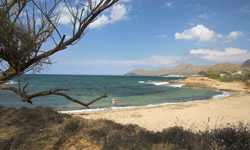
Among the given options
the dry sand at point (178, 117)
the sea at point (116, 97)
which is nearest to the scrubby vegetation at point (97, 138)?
the sea at point (116, 97)

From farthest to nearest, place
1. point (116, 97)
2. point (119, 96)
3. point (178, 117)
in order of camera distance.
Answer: point (119, 96), point (116, 97), point (178, 117)

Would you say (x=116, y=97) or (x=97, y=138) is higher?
(x=97, y=138)

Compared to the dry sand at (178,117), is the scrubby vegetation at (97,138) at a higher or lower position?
higher

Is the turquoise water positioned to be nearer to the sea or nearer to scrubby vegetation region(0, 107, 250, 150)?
the sea

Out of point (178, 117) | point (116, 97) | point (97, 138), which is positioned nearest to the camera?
point (97, 138)

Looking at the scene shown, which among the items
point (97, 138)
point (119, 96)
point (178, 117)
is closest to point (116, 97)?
point (119, 96)

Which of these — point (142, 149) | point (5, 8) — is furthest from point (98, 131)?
point (5, 8)

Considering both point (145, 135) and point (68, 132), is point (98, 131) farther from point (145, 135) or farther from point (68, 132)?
point (145, 135)

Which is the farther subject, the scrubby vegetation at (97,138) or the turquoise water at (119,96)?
the turquoise water at (119,96)

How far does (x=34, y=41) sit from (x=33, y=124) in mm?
3684

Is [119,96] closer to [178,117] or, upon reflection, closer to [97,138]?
[178,117]

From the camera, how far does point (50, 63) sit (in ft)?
9.93

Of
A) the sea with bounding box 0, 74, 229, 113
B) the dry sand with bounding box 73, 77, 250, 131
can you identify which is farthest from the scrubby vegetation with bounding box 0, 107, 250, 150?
the dry sand with bounding box 73, 77, 250, 131

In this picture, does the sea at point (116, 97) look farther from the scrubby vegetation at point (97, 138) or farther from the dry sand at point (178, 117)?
the dry sand at point (178, 117)
